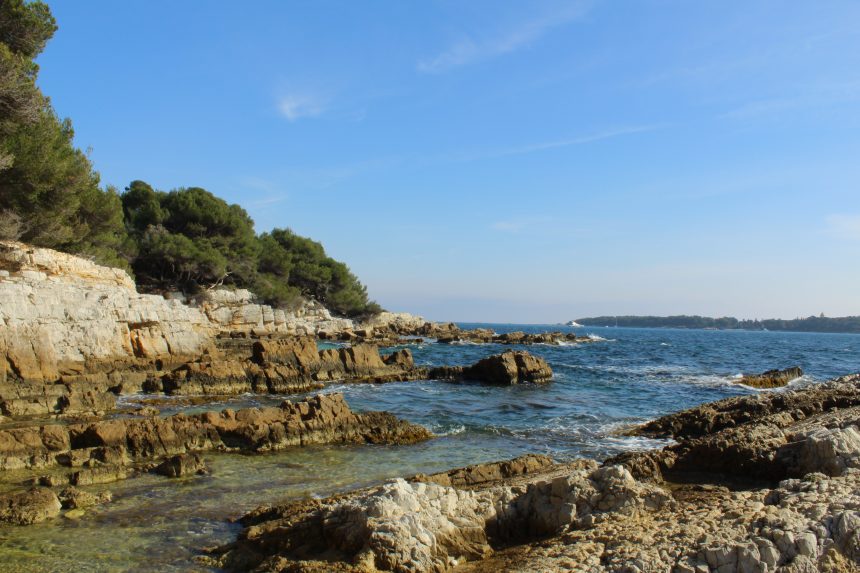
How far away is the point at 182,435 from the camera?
12109 mm

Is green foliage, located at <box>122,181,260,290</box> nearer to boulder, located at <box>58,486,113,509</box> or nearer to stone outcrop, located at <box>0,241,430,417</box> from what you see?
stone outcrop, located at <box>0,241,430,417</box>

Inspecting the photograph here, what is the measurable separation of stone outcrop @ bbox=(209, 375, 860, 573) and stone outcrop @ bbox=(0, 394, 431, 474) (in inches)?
173

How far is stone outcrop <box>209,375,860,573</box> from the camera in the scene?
5.47 metres

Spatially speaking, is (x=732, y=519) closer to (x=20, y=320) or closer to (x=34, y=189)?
(x=20, y=320)

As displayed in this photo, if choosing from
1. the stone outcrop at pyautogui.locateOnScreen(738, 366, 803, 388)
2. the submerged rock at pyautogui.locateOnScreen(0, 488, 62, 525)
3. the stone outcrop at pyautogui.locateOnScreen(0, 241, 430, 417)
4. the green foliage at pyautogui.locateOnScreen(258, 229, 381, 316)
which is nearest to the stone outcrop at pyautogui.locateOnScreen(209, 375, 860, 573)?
the submerged rock at pyautogui.locateOnScreen(0, 488, 62, 525)

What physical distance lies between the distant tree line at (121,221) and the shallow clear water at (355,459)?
14485mm

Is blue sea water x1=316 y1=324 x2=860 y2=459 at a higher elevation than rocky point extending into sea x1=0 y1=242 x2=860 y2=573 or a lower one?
lower

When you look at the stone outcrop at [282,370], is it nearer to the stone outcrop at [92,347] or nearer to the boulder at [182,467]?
the stone outcrop at [92,347]

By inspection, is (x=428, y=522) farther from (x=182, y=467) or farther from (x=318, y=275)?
Result: (x=318, y=275)

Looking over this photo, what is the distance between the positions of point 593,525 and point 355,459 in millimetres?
6556

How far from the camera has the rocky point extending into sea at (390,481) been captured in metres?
5.81

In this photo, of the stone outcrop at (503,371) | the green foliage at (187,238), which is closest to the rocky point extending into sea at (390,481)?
the stone outcrop at (503,371)

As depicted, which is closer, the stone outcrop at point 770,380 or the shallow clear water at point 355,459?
the shallow clear water at point 355,459

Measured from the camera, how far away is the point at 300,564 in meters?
5.89
